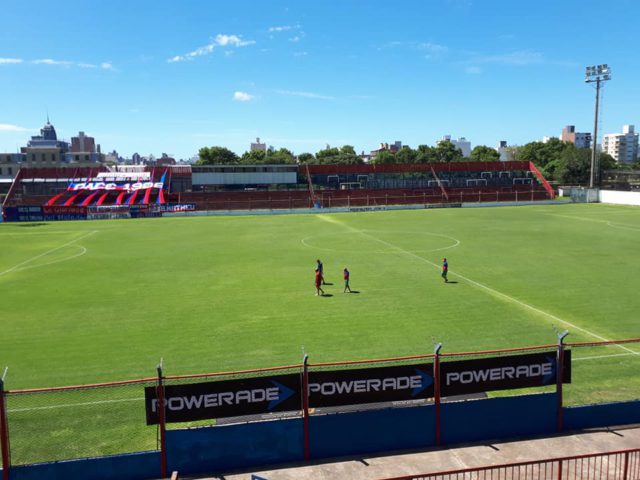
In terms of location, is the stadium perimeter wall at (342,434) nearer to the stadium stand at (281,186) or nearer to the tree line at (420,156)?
the stadium stand at (281,186)

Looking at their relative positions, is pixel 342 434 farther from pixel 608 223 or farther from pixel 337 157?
pixel 337 157

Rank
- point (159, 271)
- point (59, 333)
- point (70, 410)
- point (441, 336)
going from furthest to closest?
point (159, 271) < point (59, 333) < point (441, 336) < point (70, 410)

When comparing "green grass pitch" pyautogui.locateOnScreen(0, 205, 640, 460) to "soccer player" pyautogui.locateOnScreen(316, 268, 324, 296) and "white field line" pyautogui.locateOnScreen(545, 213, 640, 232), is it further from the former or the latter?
"white field line" pyautogui.locateOnScreen(545, 213, 640, 232)

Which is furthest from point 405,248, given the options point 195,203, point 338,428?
point 195,203

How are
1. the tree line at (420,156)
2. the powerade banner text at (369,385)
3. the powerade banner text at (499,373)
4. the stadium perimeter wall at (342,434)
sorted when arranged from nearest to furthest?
1. the stadium perimeter wall at (342,434)
2. the powerade banner text at (369,385)
3. the powerade banner text at (499,373)
4. the tree line at (420,156)

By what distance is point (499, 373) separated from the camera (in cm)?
1155

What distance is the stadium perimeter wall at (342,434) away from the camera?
10219 mm

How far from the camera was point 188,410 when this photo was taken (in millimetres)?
10531

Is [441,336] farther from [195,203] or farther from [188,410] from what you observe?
[195,203]

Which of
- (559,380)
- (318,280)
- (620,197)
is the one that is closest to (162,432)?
(559,380)

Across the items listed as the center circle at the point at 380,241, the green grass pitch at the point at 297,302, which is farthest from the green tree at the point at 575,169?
the center circle at the point at 380,241

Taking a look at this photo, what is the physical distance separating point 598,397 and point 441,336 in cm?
577

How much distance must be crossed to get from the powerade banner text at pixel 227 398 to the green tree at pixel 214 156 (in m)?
153

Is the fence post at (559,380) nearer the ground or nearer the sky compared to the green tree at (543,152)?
Answer: nearer the ground
